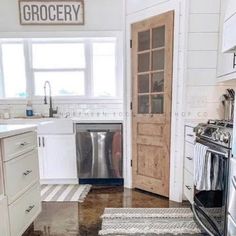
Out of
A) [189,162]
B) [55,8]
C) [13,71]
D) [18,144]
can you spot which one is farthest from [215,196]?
[13,71]

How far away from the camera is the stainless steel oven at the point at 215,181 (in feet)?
5.23

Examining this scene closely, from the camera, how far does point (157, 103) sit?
279 centimetres

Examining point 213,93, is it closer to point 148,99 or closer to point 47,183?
point 148,99

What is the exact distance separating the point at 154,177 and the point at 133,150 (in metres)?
0.44

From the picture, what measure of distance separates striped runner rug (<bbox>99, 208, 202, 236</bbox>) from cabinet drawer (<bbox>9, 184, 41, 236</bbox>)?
631 millimetres

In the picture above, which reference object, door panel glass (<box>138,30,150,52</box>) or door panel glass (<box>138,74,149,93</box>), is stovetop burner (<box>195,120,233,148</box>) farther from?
door panel glass (<box>138,30,150,52</box>)

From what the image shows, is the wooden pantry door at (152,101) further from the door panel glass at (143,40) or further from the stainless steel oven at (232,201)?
the stainless steel oven at (232,201)

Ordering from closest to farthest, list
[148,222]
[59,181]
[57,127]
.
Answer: [148,222] → [57,127] → [59,181]

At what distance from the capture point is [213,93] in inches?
101

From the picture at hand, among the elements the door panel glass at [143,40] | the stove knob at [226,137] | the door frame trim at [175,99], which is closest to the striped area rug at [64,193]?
the door frame trim at [175,99]

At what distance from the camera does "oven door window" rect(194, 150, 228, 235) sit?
5.30 feet

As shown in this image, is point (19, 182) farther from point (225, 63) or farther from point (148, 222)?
point (225, 63)

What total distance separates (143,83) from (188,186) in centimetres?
133

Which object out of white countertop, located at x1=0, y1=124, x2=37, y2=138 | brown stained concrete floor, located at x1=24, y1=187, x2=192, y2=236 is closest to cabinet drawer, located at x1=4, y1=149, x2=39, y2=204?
white countertop, located at x1=0, y1=124, x2=37, y2=138
